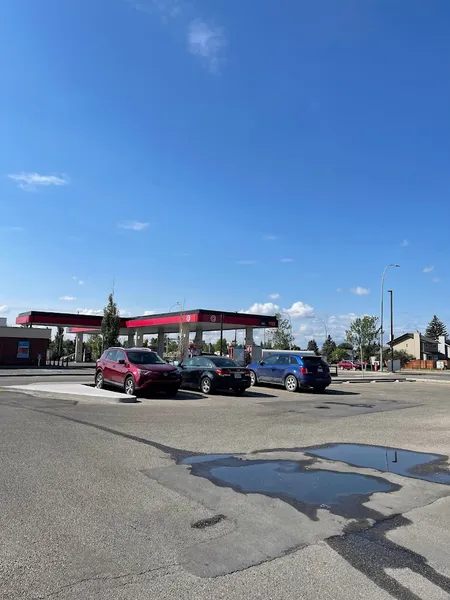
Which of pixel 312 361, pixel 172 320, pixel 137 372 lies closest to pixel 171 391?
pixel 137 372

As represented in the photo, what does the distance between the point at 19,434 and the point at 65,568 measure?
5.95m

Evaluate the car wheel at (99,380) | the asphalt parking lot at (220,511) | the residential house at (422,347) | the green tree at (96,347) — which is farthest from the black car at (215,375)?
the residential house at (422,347)

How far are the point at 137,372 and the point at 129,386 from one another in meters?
0.72

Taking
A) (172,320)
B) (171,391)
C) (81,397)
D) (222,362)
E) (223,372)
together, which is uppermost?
(172,320)

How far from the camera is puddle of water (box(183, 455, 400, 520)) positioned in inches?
219

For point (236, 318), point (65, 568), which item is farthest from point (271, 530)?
point (236, 318)

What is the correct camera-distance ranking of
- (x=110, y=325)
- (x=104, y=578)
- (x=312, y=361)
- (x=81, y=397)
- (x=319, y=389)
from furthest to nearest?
(x=110, y=325) → (x=319, y=389) → (x=312, y=361) → (x=81, y=397) → (x=104, y=578)

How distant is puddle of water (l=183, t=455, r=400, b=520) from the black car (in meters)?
10.00

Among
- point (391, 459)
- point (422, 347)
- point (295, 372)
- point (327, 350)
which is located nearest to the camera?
point (391, 459)

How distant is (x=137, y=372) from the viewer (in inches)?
633

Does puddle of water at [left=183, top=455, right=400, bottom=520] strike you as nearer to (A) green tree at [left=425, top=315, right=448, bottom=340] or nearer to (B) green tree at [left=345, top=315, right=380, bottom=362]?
(B) green tree at [left=345, top=315, right=380, bottom=362]

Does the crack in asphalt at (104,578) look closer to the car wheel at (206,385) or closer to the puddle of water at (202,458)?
the puddle of water at (202,458)

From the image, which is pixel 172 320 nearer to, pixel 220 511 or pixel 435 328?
pixel 220 511

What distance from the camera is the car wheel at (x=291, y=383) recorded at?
20.8 meters
